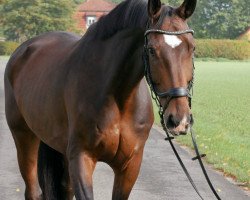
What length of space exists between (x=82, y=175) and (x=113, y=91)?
605 millimetres

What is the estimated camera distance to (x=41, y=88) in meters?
4.81

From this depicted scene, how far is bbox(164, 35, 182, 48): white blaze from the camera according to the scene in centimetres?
322

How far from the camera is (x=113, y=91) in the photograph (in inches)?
155

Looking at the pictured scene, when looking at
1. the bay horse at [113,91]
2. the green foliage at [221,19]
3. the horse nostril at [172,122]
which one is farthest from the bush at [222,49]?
the horse nostril at [172,122]

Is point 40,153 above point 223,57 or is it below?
above

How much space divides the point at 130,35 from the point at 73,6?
81.6 m

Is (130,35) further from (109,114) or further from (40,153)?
(40,153)

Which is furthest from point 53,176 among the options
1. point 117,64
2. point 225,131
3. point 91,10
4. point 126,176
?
point 91,10

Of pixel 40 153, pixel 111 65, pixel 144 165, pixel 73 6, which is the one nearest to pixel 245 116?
pixel 144 165

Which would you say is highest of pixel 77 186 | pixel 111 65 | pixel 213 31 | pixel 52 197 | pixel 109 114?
pixel 111 65

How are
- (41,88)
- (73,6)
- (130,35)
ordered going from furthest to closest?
1. (73,6)
2. (41,88)
3. (130,35)

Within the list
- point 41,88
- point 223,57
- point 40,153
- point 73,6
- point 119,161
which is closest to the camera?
point 119,161

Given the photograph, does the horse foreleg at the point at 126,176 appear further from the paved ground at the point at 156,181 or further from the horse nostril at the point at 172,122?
the paved ground at the point at 156,181

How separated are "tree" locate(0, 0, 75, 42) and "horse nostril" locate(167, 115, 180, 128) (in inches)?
2985
